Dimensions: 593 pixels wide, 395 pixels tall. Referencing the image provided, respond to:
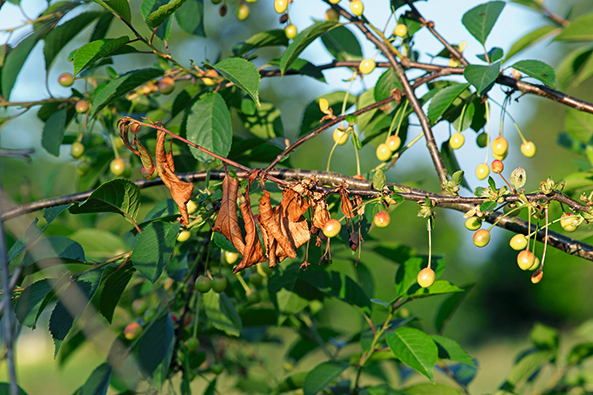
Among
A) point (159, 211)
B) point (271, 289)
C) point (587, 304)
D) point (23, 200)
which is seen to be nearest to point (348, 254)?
point (271, 289)

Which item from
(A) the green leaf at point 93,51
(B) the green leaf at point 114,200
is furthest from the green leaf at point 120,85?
(B) the green leaf at point 114,200

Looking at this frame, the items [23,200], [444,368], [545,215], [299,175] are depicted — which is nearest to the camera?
[545,215]

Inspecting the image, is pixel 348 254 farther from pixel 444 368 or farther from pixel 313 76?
pixel 313 76

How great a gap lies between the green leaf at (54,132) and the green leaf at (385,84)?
73cm

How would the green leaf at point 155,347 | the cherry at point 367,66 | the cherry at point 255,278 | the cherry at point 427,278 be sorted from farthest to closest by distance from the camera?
the cherry at point 255,278
the cherry at point 367,66
the green leaf at point 155,347
the cherry at point 427,278

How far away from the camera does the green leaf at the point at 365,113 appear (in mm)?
930

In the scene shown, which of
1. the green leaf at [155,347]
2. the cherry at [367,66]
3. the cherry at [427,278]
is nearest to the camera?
the cherry at [427,278]

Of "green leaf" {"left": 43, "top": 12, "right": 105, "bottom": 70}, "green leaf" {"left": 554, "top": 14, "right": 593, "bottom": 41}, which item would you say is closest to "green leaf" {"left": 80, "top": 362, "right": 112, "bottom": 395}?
"green leaf" {"left": 43, "top": 12, "right": 105, "bottom": 70}

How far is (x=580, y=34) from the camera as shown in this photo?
958mm

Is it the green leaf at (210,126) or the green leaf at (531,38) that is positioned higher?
the green leaf at (531,38)

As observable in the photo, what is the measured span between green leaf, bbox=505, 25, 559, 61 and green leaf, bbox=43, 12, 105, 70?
1078mm

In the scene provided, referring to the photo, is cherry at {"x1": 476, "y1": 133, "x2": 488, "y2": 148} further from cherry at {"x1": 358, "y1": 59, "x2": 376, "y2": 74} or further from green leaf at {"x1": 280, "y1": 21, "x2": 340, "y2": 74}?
green leaf at {"x1": 280, "y1": 21, "x2": 340, "y2": 74}

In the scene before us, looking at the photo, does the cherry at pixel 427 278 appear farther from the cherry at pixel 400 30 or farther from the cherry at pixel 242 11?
the cherry at pixel 242 11

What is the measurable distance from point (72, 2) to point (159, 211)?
2.05 feet
